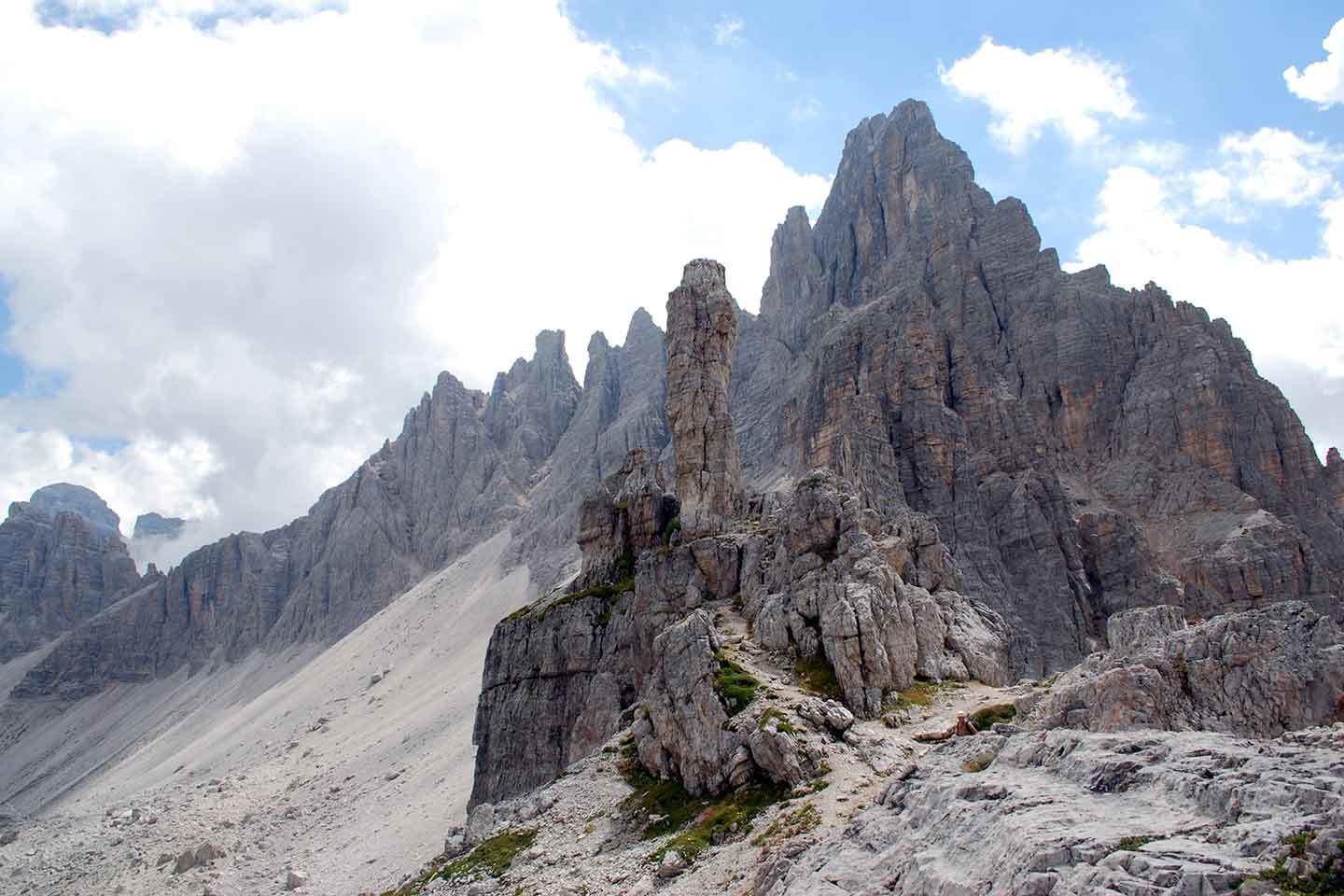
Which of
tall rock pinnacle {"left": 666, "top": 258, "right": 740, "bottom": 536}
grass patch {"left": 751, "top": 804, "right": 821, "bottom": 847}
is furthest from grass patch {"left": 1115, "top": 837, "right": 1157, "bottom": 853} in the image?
tall rock pinnacle {"left": 666, "top": 258, "right": 740, "bottom": 536}

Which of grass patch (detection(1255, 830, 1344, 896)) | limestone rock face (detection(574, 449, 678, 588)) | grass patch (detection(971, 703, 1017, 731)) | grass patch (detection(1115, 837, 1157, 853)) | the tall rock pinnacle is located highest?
the tall rock pinnacle

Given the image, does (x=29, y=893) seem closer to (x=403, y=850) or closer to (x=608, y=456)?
(x=403, y=850)

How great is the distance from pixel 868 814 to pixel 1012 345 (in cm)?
9998

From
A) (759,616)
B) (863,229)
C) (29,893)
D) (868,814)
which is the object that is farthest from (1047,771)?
(863,229)

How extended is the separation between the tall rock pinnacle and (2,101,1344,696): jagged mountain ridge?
2828cm

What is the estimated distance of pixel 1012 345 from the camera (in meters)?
119

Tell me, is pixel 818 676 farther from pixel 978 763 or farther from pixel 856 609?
pixel 978 763

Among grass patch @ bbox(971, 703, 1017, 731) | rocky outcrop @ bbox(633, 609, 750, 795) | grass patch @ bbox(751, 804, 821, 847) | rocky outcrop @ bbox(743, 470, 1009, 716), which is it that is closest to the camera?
grass patch @ bbox(751, 804, 821, 847)

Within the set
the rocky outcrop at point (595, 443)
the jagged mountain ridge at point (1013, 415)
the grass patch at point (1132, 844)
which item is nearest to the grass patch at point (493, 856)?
the grass patch at point (1132, 844)

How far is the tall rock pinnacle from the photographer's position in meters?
67.7

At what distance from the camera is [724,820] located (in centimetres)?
3519

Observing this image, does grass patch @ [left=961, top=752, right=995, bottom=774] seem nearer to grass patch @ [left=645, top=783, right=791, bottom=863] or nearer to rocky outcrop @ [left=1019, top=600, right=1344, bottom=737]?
rocky outcrop @ [left=1019, top=600, right=1344, bottom=737]

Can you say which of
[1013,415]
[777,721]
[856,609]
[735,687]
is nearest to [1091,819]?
[777,721]

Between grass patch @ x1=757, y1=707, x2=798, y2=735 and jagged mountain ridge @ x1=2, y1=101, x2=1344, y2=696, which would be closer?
grass patch @ x1=757, y1=707, x2=798, y2=735
